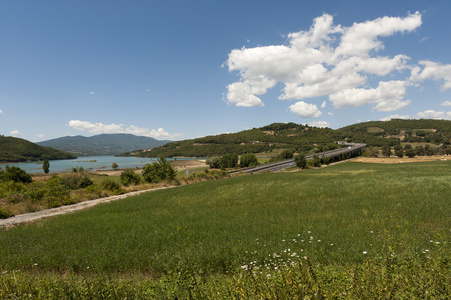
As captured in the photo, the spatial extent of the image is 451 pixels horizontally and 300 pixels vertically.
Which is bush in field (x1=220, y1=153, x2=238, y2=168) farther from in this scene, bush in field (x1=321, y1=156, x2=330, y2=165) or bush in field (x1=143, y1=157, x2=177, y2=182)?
bush in field (x1=143, y1=157, x2=177, y2=182)

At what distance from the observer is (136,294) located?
503 centimetres

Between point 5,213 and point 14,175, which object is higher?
point 14,175

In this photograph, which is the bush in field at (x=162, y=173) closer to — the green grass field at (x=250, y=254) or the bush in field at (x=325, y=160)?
the green grass field at (x=250, y=254)

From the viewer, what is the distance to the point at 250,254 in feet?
26.9

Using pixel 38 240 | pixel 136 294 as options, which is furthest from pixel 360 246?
pixel 38 240

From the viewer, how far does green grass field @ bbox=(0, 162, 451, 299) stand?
4742 mm

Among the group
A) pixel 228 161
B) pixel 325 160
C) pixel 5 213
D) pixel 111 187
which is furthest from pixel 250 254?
pixel 228 161

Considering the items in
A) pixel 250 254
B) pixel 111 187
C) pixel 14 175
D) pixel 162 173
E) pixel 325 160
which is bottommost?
pixel 325 160

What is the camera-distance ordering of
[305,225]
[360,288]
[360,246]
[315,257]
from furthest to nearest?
[305,225]
[360,246]
[315,257]
[360,288]

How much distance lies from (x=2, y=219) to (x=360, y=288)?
29640 millimetres

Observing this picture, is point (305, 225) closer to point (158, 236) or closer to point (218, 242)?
point (218, 242)

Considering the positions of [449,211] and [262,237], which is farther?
[449,211]

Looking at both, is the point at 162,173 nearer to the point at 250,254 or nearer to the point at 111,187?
the point at 111,187

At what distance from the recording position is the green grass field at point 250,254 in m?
4.74
